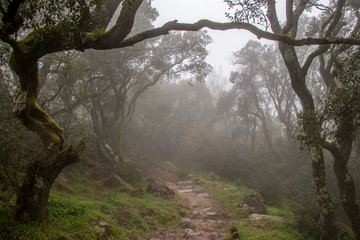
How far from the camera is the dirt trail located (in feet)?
27.2

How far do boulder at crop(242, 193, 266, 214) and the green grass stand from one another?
3.42m

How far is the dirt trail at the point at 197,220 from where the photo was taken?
8.30m

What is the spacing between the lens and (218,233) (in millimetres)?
8836

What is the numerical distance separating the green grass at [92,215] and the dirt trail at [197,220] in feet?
1.80

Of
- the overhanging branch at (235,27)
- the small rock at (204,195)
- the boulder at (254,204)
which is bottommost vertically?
the small rock at (204,195)

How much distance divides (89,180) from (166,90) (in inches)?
953

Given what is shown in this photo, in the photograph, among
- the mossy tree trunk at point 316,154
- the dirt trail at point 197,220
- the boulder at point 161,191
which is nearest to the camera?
the mossy tree trunk at point 316,154

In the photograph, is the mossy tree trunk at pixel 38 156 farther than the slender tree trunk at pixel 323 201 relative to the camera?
No

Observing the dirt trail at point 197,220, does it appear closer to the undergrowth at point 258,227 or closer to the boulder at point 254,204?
the undergrowth at point 258,227

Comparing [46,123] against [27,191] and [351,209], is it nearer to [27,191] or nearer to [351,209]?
[27,191]

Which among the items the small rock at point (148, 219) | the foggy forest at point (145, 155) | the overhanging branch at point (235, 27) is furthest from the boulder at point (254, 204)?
the overhanging branch at point (235, 27)

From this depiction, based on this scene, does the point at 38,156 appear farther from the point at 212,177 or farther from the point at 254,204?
the point at 212,177

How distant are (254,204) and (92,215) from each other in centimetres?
757

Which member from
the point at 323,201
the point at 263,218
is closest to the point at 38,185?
the point at 263,218
